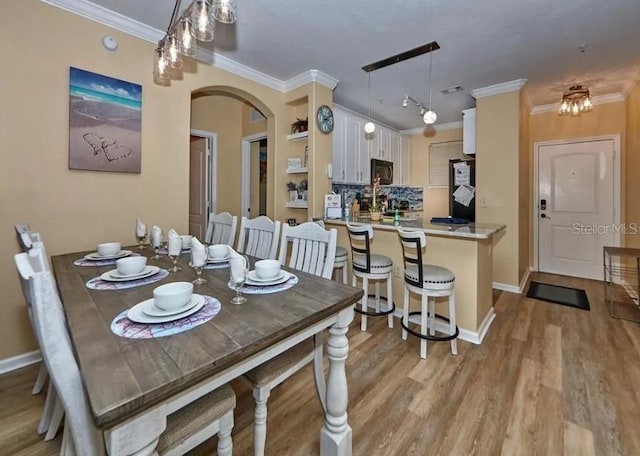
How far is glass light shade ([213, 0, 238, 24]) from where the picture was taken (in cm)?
147

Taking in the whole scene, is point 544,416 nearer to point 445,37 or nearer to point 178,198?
point 445,37

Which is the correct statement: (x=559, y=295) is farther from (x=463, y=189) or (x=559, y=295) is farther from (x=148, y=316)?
(x=148, y=316)

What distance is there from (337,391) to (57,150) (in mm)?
2542

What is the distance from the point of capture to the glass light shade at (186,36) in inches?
67.6

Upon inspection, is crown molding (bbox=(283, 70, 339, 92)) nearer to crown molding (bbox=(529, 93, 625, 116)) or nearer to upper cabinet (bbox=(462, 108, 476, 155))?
upper cabinet (bbox=(462, 108, 476, 155))

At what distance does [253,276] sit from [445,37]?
2.71m

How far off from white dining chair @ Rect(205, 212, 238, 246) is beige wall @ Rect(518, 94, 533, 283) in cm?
347

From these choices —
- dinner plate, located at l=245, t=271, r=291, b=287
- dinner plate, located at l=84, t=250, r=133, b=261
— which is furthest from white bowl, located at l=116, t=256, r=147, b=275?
dinner plate, located at l=245, t=271, r=291, b=287

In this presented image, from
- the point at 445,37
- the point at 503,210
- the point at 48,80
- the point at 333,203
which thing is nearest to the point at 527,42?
the point at 445,37

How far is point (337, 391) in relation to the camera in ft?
4.14

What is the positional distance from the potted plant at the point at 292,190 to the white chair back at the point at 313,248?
185cm

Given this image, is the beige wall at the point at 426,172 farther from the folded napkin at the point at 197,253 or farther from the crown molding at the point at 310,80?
the folded napkin at the point at 197,253

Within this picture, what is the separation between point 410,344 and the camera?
2391 mm

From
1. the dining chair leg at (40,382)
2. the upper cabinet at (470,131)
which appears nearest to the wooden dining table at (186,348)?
the dining chair leg at (40,382)
